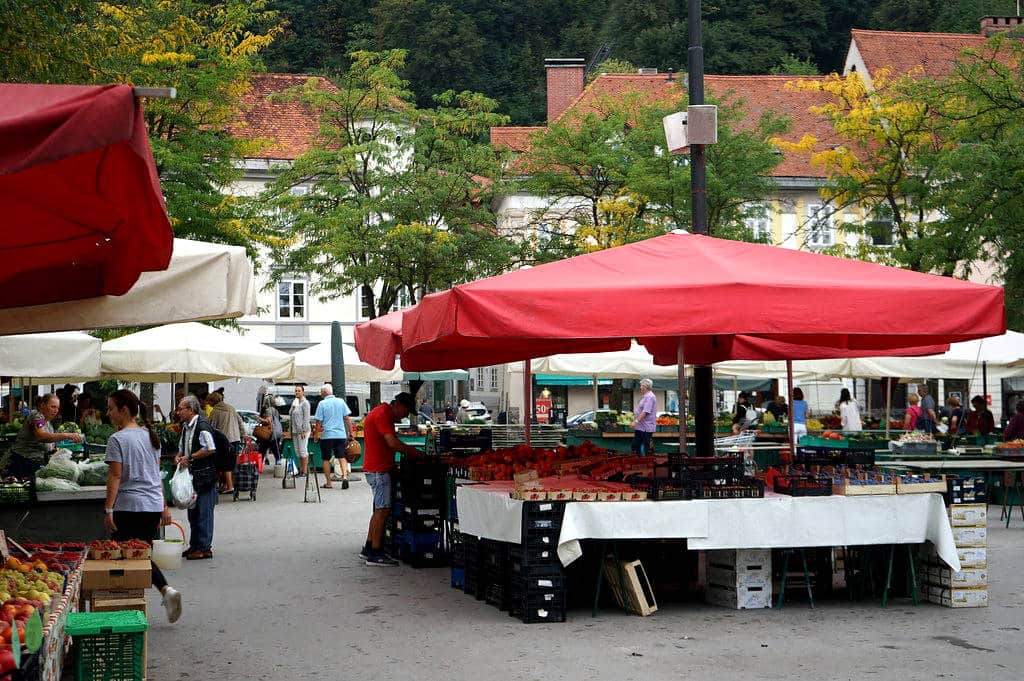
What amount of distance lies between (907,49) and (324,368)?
123 feet

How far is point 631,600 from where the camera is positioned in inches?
417

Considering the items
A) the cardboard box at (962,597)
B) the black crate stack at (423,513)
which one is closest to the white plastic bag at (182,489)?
the black crate stack at (423,513)

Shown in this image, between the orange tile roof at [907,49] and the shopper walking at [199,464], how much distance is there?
148ft

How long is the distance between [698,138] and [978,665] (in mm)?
5951

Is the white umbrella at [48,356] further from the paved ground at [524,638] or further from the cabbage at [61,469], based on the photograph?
the paved ground at [524,638]

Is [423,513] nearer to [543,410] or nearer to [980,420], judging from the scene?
[980,420]

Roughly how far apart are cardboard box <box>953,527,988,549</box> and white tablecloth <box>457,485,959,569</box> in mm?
282

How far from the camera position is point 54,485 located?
1230 centimetres

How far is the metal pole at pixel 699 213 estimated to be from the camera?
40.7 feet

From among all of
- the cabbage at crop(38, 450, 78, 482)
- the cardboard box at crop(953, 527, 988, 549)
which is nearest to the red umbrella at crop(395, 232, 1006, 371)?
the cardboard box at crop(953, 527, 988, 549)

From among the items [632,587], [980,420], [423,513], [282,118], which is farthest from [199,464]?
[282,118]

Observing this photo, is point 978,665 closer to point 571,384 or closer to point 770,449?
point 770,449

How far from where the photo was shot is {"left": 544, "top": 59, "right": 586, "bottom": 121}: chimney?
6206cm

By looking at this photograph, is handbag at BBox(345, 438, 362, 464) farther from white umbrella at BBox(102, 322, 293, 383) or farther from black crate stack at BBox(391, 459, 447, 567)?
black crate stack at BBox(391, 459, 447, 567)
